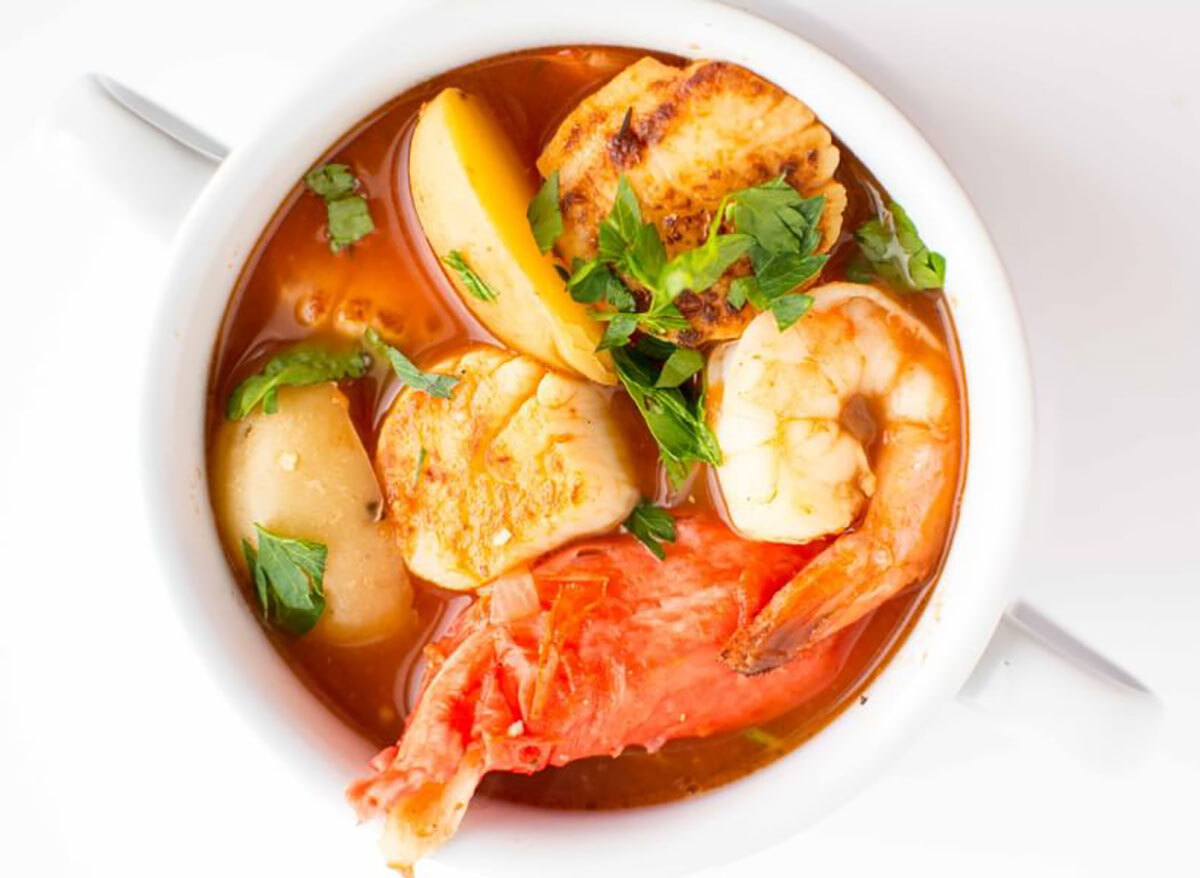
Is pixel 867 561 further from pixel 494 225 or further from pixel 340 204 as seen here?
pixel 340 204

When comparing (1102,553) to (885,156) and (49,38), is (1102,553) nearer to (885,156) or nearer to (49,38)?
(885,156)

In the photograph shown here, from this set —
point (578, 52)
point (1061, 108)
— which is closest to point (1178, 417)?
point (1061, 108)

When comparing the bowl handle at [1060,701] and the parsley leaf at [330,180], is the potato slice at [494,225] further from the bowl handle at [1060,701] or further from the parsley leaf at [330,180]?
the bowl handle at [1060,701]

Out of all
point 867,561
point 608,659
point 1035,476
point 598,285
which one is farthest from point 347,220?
point 1035,476

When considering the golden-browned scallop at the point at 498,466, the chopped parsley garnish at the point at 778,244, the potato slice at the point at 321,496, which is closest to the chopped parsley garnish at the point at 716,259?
the chopped parsley garnish at the point at 778,244

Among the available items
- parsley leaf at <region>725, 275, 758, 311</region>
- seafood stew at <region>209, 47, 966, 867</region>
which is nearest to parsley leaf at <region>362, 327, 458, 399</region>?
seafood stew at <region>209, 47, 966, 867</region>

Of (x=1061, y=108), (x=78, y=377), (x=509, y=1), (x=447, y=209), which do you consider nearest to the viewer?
(x=509, y=1)

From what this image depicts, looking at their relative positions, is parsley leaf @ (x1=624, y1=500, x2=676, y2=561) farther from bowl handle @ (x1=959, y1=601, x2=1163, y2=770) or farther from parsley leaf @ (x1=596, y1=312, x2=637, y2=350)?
bowl handle @ (x1=959, y1=601, x2=1163, y2=770)
